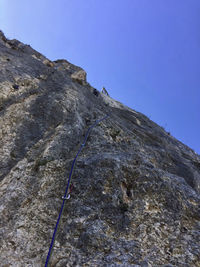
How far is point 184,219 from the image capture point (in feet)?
15.6

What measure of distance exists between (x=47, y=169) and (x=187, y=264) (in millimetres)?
4044

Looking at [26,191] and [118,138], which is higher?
[118,138]

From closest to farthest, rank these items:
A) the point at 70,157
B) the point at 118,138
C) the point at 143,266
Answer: the point at 143,266 → the point at 70,157 → the point at 118,138

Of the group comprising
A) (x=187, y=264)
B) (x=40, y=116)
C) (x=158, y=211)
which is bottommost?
(x=187, y=264)

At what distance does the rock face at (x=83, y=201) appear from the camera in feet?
12.9

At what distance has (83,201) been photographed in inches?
195

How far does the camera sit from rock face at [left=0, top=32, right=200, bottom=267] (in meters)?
3.93

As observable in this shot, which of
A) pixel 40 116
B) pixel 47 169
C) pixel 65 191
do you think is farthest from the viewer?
pixel 40 116

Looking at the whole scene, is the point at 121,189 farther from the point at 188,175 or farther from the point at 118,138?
the point at 188,175

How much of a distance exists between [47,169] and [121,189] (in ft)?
7.26

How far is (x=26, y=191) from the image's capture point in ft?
17.4

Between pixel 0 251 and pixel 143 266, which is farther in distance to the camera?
pixel 0 251

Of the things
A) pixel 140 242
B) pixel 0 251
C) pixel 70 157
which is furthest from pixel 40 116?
pixel 140 242

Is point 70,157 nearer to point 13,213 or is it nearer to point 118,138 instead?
point 13,213
